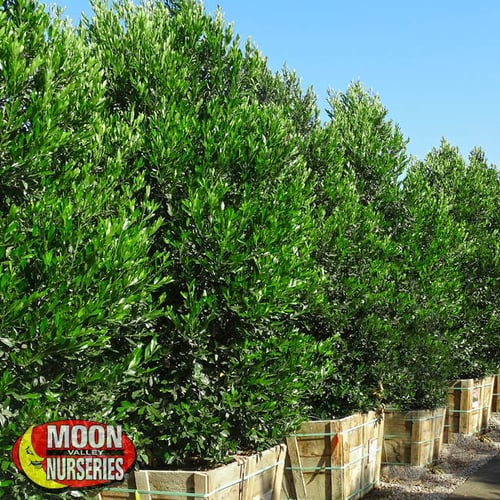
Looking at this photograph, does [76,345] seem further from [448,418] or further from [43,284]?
[448,418]

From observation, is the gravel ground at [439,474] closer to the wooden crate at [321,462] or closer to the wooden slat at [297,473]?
the wooden crate at [321,462]

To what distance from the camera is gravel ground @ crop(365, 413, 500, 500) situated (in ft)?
33.1

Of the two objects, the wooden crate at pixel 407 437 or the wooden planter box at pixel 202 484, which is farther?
the wooden crate at pixel 407 437

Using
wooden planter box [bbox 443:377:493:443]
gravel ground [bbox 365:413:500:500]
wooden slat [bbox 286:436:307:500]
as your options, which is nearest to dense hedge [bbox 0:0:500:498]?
wooden slat [bbox 286:436:307:500]

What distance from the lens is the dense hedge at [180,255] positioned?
18.0 ft

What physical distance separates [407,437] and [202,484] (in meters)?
5.73

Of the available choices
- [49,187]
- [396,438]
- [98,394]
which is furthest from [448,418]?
[49,187]

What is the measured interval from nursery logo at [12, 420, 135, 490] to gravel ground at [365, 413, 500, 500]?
486 centimetres

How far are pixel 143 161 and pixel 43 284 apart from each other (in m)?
2.61

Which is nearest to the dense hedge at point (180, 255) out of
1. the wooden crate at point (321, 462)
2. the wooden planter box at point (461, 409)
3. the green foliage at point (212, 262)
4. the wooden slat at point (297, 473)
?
the green foliage at point (212, 262)

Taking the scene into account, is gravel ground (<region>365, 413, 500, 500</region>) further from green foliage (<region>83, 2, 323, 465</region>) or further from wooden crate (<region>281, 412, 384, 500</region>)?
green foliage (<region>83, 2, 323, 465</region>)

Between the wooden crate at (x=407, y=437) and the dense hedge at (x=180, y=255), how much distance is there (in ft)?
0.90

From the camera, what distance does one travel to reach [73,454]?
6137 mm

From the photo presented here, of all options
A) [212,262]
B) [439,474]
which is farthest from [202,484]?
[439,474]
